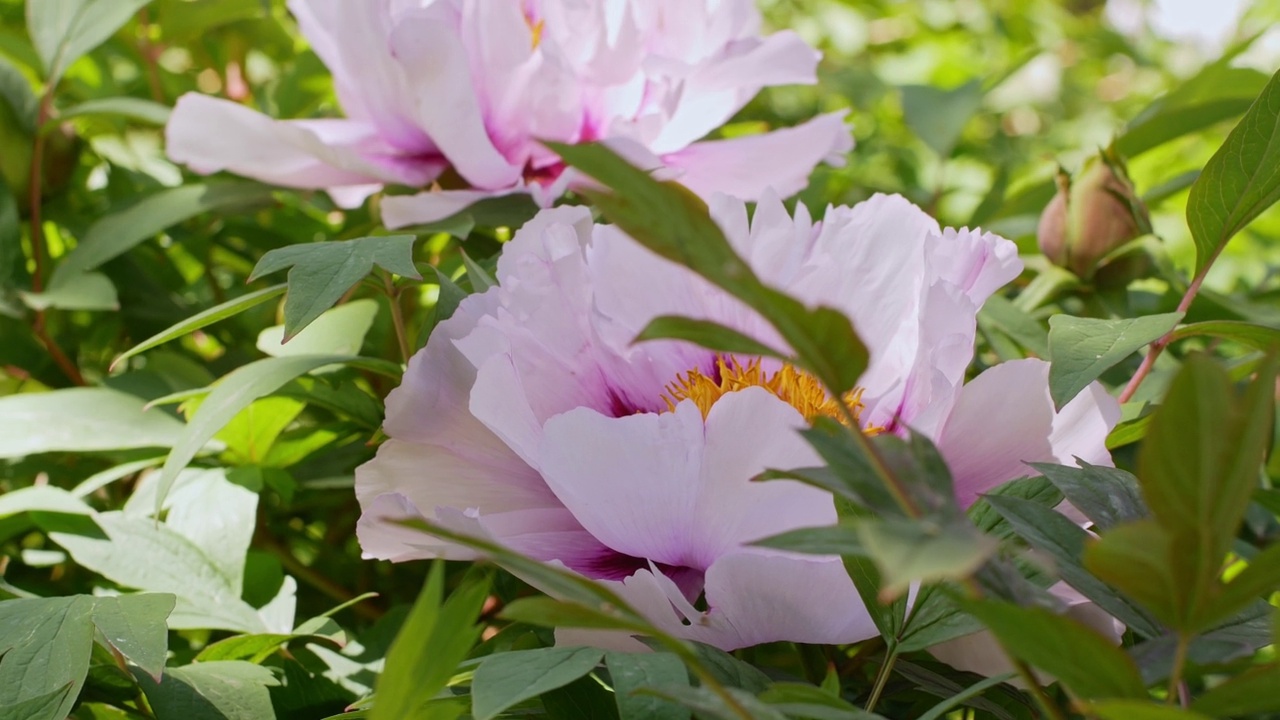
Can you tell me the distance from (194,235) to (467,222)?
0.26 m

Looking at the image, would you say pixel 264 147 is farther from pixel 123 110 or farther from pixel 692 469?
pixel 692 469

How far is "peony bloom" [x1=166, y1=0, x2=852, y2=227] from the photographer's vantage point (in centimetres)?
49

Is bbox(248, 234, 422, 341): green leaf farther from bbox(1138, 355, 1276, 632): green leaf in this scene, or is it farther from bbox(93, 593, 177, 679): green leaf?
bbox(1138, 355, 1276, 632): green leaf

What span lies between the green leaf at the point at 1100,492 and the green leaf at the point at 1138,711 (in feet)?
0.26

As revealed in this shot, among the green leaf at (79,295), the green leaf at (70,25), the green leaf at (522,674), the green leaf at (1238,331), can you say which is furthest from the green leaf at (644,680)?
the green leaf at (70,25)

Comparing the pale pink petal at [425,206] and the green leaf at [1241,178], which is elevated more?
the green leaf at [1241,178]

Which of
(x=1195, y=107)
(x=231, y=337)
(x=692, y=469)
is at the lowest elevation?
(x=231, y=337)

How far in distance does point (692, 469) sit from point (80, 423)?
298 mm

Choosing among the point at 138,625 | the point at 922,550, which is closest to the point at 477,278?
the point at 138,625

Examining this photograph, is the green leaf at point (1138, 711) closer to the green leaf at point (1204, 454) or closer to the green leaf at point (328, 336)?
the green leaf at point (1204, 454)

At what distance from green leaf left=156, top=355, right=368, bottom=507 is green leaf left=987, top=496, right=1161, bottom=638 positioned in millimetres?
236

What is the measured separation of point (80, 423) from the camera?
1.57ft

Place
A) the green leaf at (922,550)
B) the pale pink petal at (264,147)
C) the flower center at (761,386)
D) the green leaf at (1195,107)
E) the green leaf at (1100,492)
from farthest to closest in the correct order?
the green leaf at (1195,107), the pale pink petal at (264,147), the flower center at (761,386), the green leaf at (1100,492), the green leaf at (922,550)

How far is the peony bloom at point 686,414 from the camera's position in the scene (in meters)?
0.31
